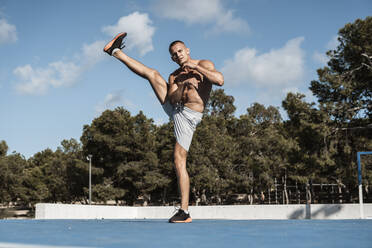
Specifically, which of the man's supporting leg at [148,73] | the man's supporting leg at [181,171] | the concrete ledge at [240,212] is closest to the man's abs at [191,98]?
the man's supporting leg at [148,73]

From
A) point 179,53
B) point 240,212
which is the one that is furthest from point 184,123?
point 240,212

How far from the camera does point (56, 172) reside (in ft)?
134

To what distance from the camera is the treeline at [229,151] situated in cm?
2027

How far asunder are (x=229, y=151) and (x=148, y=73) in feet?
97.5

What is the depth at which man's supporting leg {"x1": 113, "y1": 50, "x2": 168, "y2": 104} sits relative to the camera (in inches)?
185

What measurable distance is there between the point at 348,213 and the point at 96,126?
88.8 ft

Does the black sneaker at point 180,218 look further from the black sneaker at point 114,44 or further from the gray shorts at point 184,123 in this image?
the black sneaker at point 114,44

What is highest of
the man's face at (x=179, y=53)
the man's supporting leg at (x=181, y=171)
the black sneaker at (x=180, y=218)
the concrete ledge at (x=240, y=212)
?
the man's face at (x=179, y=53)

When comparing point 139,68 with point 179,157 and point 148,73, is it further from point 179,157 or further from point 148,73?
point 179,157

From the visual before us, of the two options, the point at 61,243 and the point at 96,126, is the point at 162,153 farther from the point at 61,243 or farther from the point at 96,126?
the point at 61,243

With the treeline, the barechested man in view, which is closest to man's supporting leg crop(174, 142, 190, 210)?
the barechested man

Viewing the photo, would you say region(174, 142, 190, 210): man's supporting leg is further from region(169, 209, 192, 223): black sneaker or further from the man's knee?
region(169, 209, 192, 223): black sneaker

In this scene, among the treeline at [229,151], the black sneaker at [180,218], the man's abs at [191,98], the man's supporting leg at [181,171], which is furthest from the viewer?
the treeline at [229,151]

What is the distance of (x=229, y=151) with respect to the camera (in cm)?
3394
